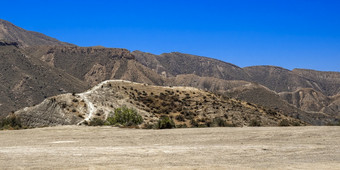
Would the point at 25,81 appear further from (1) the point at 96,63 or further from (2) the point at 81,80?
(1) the point at 96,63

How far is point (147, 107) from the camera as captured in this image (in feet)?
180

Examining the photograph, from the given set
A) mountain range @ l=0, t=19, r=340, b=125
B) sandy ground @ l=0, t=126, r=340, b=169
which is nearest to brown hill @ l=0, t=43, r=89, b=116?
mountain range @ l=0, t=19, r=340, b=125

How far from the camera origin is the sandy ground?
48.1ft

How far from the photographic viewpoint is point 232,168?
45.3 feet

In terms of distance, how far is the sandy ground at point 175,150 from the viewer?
577 inches

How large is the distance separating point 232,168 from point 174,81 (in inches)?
7283

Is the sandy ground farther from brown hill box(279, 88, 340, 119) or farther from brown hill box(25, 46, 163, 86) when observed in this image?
brown hill box(279, 88, 340, 119)

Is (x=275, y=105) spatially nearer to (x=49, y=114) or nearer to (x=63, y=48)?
(x=49, y=114)

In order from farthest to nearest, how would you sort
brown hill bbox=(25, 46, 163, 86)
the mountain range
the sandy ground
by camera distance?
brown hill bbox=(25, 46, 163, 86)
the mountain range
the sandy ground

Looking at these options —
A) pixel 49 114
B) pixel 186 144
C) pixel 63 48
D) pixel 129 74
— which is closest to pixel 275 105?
pixel 129 74

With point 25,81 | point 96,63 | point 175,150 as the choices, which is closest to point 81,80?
point 96,63

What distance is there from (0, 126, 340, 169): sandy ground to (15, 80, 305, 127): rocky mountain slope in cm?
1933

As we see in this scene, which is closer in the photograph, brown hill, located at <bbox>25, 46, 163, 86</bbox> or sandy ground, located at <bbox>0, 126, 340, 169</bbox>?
sandy ground, located at <bbox>0, 126, 340, 169</bbox>

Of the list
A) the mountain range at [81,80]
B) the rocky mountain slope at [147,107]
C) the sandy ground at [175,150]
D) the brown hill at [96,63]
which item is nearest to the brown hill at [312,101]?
the mountain range at [81,80]
